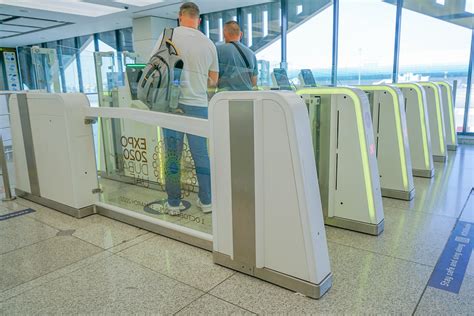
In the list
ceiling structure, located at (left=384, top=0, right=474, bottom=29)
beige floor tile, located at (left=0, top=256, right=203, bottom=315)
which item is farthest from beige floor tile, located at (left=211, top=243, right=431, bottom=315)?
ceiling structure, located at (left=384, top=0, right=474, bottom=29)

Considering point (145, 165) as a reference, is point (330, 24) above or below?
above

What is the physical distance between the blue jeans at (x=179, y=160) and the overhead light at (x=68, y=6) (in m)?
6.98

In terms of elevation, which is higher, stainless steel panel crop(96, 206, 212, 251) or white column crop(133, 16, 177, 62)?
white column crop(133, 16, 177, 62)

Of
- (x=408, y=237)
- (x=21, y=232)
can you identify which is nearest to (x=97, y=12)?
(x=21, y=232)

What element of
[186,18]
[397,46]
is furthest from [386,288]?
[397,46]

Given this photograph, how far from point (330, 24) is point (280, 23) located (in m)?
1.34

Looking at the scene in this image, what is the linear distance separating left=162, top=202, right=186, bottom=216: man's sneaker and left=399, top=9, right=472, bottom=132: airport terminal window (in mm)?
6101

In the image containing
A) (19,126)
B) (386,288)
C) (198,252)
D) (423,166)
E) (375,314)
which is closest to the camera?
(375,314)

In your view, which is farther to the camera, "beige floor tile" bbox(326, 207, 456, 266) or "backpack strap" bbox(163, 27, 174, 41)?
"backpack strap" bbox(163, 27, 174, 41)

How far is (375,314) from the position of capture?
5.09 feet

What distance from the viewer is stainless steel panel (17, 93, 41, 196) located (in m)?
3.13

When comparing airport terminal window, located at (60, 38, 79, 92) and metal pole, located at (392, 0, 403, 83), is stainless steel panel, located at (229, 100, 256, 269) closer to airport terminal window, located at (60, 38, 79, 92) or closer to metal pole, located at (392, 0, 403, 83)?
airport terminal window, located at (60, 38, 79, 92)

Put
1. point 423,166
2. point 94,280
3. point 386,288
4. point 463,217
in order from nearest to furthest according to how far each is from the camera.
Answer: point 386,288, point 94,280, point 463,217, point 423,166

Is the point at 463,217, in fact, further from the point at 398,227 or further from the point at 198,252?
the point at 198,252
